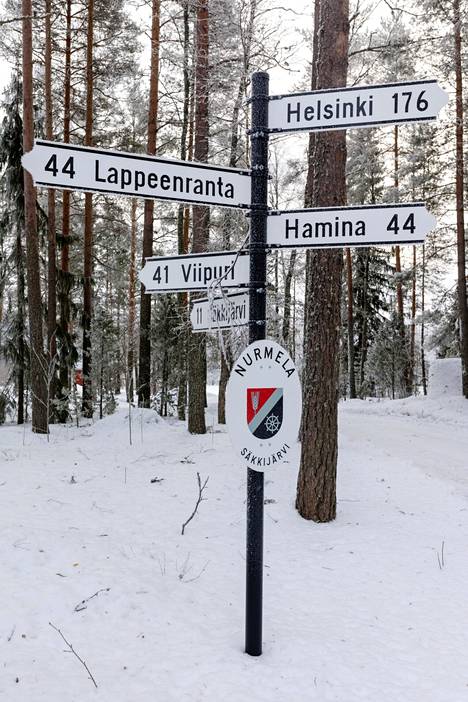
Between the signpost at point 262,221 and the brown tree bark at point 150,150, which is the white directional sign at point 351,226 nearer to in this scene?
the signpost at point 262,221

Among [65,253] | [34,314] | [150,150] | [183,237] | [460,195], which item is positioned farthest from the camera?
[183,237]

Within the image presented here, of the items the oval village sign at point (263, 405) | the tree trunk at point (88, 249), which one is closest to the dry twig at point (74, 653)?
the oval village sign at point (263, 405)

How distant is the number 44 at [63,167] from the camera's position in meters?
2.53

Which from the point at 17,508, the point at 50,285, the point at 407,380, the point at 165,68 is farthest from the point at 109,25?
the point at 407,380

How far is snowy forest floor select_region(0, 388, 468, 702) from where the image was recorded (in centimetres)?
271

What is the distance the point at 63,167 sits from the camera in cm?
257

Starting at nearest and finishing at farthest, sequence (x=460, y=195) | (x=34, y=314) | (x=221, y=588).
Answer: (x=221, y=588)
(x=34, y=314)
(x=460, y=195)

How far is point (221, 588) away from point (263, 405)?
1797 mm

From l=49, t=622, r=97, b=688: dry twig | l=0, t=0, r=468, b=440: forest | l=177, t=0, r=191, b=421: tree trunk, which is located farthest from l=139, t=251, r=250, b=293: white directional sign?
l=177, t=0, r=191, b=421: tree trunk

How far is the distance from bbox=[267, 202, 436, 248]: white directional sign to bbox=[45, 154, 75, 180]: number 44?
106 centimetres

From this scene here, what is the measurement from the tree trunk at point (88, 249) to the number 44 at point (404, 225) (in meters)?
11.9

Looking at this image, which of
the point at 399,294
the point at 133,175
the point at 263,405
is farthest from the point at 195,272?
the point at 399,294

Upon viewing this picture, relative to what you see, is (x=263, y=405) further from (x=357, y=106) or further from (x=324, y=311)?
(x=324, y=311)

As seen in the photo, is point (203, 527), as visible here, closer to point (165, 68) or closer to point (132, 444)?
point (132, 444)
